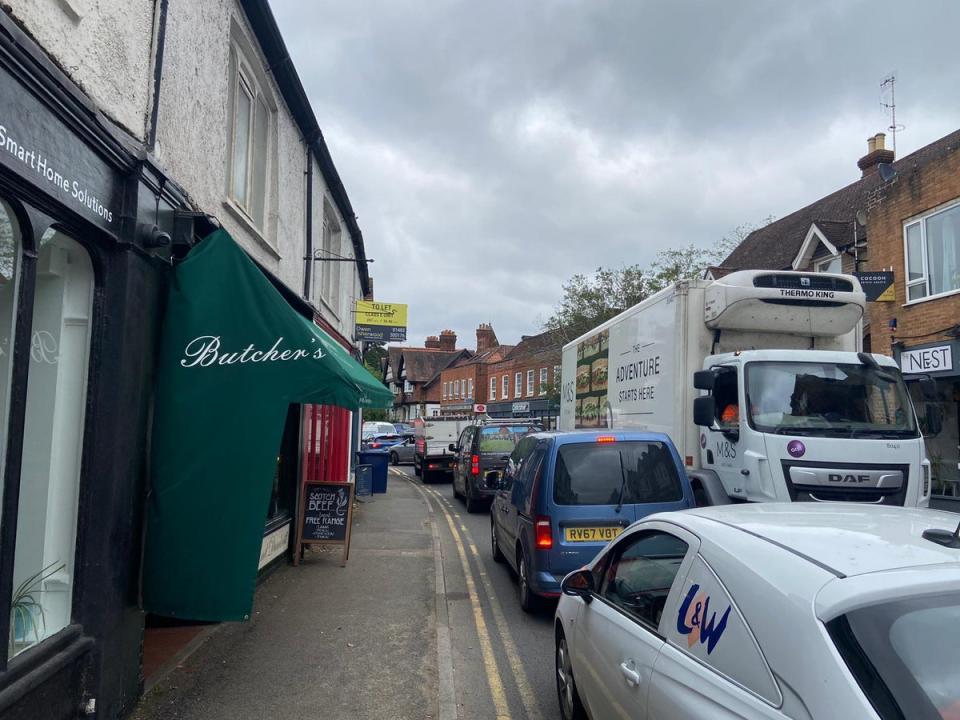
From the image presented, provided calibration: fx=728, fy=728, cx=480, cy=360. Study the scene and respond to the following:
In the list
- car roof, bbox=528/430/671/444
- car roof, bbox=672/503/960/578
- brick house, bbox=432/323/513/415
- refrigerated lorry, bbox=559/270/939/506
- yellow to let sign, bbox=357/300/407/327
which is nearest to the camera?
car roof, bbox=672/503/960/578

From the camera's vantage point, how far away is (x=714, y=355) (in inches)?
336

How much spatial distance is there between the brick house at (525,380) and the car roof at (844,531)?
3256 cm

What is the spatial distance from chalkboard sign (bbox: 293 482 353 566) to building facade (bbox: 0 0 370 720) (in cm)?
434

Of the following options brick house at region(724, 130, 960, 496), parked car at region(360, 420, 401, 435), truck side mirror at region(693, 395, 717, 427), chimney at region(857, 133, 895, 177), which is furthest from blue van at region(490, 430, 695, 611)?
parked car at region(360, 420, 401, 435)

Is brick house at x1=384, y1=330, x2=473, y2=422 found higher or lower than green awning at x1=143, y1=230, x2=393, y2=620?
higher

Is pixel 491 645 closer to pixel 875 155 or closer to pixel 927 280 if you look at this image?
pixel 927 280

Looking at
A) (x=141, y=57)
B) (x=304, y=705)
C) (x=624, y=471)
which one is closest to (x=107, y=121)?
(x=141, y=57)

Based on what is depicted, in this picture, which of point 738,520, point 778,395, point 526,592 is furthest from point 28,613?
point 778,395

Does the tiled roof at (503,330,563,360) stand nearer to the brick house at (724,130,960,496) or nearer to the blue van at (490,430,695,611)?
the brick house at (724,130,960,496)

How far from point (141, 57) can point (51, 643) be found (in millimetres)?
3660

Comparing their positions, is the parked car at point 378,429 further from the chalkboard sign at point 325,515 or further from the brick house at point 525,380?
the chalkboard sign at point 325,515

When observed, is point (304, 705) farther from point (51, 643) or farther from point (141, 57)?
point (141, 57)

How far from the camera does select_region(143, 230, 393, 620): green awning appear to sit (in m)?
4.67

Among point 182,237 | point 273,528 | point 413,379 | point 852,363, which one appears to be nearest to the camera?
point 182,237
